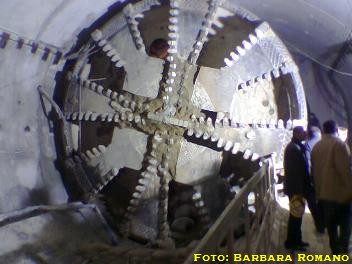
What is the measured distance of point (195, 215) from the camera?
4664 millimetres

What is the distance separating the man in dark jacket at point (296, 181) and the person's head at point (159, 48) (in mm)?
1997

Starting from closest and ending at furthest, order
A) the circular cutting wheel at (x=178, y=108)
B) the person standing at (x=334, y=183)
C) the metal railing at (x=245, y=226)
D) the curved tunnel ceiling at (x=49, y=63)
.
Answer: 1. the metal railing at (x=245, y=226)
2. the person standing at (x=334, y=183)
3. the curved tunnel ceiling at (x=49, y=63)
4. the circular cutting wheel at (x=178, y=108)

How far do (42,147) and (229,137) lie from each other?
236cm

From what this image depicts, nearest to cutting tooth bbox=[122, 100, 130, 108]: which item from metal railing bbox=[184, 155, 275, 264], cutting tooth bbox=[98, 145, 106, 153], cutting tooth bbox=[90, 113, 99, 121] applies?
cutting tooth bbox=[90, 113, 99, 121]

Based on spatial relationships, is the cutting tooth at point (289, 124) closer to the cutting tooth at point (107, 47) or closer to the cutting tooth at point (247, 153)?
the cutting tooth at point (247, 153)

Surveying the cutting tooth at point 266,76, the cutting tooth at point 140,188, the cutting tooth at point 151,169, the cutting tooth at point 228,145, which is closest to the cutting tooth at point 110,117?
the cutting tooth at point 151,169

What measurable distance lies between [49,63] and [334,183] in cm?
347

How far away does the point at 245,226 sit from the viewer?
9.21 ft

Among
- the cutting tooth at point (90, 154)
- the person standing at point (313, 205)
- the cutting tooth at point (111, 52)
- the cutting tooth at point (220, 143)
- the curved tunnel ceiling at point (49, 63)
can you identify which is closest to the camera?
the person standing at point (313, 205)

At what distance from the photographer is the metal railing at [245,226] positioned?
5.35ft

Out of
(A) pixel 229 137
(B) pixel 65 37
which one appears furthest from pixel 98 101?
(A) pixel 229 137

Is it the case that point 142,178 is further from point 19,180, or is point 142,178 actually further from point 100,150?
point 19,180

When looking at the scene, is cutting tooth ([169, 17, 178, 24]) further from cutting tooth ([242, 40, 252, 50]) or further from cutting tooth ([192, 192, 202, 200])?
cutting tooth ([192, 192, 202, 200])

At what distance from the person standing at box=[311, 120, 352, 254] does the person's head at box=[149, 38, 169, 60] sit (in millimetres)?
2238
